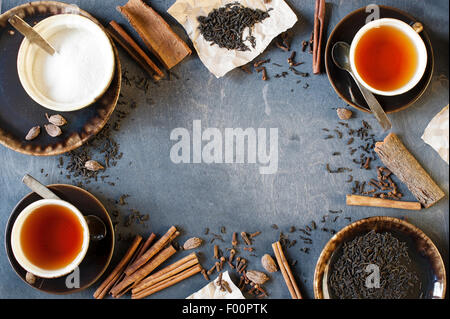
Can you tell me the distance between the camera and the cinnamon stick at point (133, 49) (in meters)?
1.69

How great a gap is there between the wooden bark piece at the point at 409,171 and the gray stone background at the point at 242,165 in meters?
0.05

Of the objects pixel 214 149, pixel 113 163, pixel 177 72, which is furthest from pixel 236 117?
pixel 113 163

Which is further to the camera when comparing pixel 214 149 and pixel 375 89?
pixel 214 149

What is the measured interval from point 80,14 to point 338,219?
1238 millimetres

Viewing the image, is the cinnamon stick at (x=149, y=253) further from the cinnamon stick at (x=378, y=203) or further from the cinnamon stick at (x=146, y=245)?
the cinnamon stick at (x=378, y=203)

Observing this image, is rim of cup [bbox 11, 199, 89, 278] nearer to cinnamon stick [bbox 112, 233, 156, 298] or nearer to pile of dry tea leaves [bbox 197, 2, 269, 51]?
cinnamon stick [bbox 112, 233, 156, 298]

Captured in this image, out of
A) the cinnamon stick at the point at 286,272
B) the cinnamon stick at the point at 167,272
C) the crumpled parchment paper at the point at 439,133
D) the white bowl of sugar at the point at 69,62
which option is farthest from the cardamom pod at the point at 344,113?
the white bowl of sugar at the point at 69,62

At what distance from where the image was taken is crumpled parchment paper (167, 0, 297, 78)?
1.69 metres

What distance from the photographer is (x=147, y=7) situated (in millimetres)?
1669

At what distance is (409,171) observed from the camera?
1.66 meters

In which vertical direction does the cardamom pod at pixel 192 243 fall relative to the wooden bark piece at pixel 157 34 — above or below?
below
